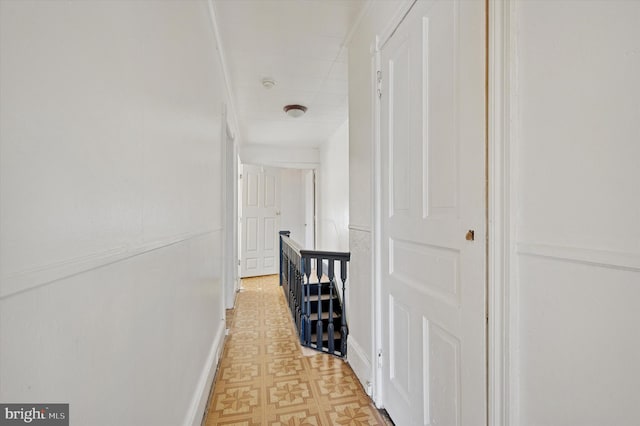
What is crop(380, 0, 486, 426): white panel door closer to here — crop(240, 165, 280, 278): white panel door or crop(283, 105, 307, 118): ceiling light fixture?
crop(283, 105, 307, 118): ceiling light fixture

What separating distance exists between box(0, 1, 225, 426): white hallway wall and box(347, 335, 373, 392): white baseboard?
3.59 feet

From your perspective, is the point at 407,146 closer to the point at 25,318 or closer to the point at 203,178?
the point at 203,178

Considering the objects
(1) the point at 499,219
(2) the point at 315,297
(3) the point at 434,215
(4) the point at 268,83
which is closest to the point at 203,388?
(3) the point at 434,215

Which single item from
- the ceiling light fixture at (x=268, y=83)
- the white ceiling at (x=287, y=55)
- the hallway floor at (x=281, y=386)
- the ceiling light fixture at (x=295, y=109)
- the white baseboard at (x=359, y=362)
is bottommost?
the hallway floor at (x=281, y=386)

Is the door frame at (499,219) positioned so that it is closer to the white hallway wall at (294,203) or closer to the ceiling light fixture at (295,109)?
the ceiling light fixture at (295,109)

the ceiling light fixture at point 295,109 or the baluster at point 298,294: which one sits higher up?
the ceiling light fixture at point 295,109

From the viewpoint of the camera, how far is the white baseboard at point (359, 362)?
1.88 metres

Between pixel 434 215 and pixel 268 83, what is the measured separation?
2380 mm

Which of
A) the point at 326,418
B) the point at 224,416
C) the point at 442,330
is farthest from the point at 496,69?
the point at 224,416

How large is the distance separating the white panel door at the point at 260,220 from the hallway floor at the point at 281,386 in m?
2.42

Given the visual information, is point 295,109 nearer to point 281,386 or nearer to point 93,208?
point 281,386

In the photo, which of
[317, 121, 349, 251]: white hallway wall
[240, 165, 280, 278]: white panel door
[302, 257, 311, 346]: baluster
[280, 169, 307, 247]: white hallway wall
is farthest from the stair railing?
[280, 169, 307, 247]: white hallway wall

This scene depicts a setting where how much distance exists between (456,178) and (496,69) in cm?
37

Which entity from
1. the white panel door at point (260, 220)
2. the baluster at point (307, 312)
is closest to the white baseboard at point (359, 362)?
the baluster at point (307, 312)
